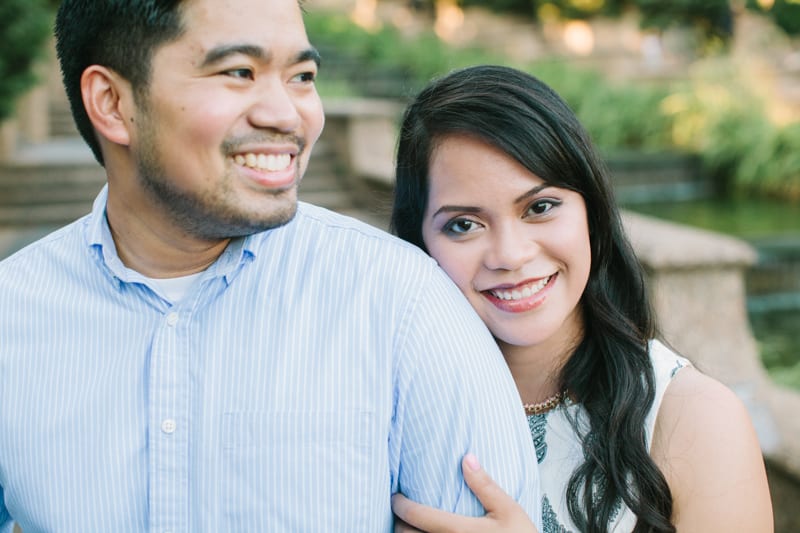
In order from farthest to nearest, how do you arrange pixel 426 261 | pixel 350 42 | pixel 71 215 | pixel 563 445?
pixel 350 42
pixel 71 215
pixel 563 445
pixel 426 261

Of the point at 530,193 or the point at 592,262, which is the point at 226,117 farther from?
the point at 592,262

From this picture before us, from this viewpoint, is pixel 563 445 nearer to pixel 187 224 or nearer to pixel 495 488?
pixel 495 488

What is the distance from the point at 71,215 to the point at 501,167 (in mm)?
7965

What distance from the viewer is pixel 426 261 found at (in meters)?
1.96

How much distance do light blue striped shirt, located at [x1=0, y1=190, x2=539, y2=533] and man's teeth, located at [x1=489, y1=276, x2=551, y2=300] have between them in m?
0.36

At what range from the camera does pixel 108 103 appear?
1.95 metres

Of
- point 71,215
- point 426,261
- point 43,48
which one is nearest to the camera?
point 426,261

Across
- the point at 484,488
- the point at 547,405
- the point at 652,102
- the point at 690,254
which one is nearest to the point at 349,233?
the point at 484,488

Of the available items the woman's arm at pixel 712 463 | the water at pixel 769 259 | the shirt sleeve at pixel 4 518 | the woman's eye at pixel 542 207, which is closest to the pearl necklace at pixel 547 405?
the woman's arm at pixel 712 463

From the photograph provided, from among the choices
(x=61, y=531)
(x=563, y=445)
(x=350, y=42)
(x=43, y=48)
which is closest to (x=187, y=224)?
(x=61, y=531)

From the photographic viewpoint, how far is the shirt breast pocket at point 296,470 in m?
1.81

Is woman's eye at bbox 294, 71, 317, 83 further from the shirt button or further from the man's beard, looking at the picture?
the shirt button

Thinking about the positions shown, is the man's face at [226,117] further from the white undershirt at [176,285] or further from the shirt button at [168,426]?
the shirt button at [168,426]

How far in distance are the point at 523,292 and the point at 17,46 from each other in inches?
314
